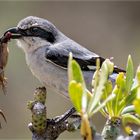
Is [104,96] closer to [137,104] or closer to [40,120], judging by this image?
[137,104]

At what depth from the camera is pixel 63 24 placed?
9102mm

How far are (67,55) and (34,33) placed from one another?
29 cm

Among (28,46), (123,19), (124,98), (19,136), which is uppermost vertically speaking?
(124,98)

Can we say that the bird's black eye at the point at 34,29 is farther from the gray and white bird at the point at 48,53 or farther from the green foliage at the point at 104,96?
the green foliage at the point at 104,96

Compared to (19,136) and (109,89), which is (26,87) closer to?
(19,136)

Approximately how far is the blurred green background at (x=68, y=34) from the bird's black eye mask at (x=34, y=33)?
2938 millimetres

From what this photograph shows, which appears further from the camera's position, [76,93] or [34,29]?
[34,29]

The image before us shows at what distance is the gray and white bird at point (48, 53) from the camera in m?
3.12

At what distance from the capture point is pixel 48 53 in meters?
3.41

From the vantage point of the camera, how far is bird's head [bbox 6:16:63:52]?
3224 millimetres

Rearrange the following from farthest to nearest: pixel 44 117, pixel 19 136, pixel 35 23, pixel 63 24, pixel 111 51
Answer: pixel 63 24
pixel 111 51
pixel 19 136
pixel 35 23
pixel 44 117

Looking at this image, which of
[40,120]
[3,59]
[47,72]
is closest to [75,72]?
[40,120]

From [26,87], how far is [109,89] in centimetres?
658

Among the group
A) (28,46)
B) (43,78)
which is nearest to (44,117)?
(43,78)
